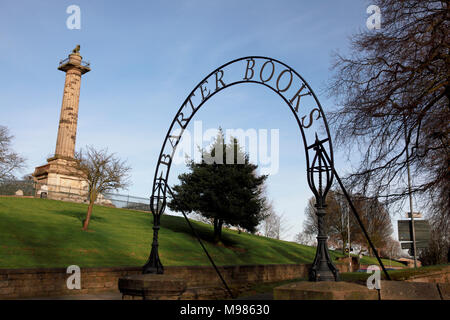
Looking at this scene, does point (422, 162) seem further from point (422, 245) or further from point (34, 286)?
point (34, 286)

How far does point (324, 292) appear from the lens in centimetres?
476

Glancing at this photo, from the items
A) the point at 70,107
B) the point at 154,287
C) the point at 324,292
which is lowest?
the point at 154,287

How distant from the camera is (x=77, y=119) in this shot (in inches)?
1790

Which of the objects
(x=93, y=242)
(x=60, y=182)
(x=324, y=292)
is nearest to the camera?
(x=324, y=292)

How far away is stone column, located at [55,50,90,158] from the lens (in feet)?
143

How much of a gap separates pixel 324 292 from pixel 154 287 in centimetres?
352

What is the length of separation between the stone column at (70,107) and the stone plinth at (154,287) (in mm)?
39864

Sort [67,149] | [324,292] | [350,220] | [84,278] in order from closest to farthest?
1. [324,292]
2. [84,278]
3. [67,149]
4. [350,220]

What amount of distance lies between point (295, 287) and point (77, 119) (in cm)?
4533

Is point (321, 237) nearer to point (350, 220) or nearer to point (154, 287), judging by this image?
point (154, 287)

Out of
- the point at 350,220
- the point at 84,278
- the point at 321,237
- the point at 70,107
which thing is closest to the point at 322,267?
the point at 321,237

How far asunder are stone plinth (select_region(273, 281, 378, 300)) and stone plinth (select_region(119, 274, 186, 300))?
2566 millimetres

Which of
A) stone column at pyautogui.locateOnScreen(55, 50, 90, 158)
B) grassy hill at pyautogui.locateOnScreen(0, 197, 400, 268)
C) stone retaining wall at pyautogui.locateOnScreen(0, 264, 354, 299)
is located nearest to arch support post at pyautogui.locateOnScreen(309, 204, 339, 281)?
stone retaining wall at pyautogui.locateOnScreen(0, 264, 354, 299)

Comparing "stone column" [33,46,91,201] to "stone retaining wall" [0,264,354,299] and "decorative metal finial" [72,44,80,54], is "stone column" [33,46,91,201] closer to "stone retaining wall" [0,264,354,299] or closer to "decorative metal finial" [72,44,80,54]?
"decorative metal finial" [72,44,80,54]
